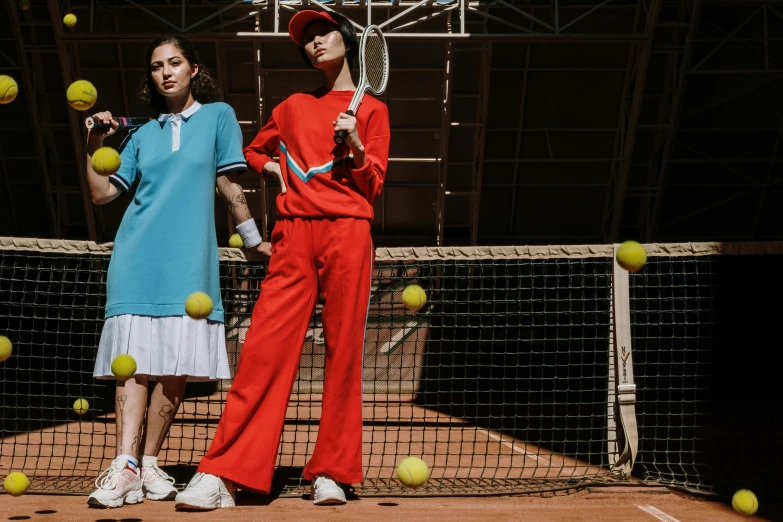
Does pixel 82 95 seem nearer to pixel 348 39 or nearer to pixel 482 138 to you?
pixel 348 39

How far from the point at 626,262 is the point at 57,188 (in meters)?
11.0

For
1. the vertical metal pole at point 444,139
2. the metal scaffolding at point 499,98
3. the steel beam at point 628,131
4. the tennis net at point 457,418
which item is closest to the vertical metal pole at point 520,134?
the metal scaffolding at point 499,98

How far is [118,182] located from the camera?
173 inches

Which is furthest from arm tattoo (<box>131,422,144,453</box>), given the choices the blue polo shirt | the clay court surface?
the blue polo shirt

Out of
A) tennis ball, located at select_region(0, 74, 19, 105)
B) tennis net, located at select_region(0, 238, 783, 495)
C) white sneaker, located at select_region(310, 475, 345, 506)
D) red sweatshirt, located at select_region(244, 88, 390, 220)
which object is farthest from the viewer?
tennis net, located at select_region(0, 238, 783, 495)

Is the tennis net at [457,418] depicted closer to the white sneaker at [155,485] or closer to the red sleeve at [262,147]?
the white sneaker at [155,485]

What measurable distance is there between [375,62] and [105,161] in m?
1.35

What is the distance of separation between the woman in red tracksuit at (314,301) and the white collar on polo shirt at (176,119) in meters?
0.46

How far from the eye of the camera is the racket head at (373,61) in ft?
14.1

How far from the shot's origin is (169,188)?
14.1ft

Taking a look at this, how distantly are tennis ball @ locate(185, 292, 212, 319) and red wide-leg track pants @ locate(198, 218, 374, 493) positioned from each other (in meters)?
0.21

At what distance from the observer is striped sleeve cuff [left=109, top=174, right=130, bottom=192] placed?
438 cm

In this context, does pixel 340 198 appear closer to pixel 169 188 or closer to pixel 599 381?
pixel 169 188

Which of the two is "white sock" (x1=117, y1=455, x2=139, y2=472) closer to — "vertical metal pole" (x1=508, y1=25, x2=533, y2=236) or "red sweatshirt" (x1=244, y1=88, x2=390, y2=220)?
"red sweatshirt" (x1=244, y1=88, x2=390, y2=220)
